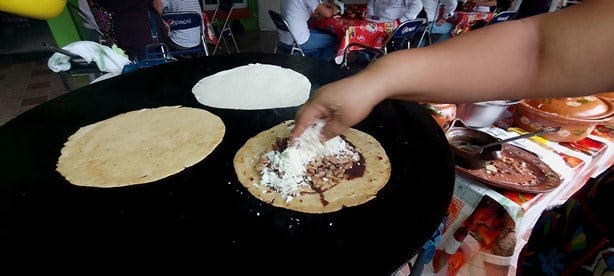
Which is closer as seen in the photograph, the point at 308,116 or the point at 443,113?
the point at 308,116

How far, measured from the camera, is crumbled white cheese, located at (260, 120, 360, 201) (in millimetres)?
970

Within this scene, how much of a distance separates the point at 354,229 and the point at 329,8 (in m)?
3.51

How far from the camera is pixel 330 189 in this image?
995mm

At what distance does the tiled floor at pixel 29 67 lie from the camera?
3.30 m

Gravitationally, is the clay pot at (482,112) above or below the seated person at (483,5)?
above

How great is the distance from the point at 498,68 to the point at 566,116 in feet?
3.40

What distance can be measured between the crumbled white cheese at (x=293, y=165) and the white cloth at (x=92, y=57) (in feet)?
5.11

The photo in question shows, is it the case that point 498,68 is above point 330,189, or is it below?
above

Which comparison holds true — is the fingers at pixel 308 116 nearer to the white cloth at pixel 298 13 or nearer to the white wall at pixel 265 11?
the white cloth at pixel 298 13

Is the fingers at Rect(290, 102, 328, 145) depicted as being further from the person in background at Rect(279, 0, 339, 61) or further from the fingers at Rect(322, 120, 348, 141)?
the person in background at Rect(279, 0, 339, 61)

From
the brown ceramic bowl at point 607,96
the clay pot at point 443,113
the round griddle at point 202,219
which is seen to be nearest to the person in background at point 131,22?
the round griddle at point 202,219

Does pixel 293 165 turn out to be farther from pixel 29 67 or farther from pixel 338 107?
pixel 29 67

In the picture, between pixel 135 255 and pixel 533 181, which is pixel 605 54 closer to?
pixel 533 181

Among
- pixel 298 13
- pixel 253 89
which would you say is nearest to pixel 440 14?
pixel 298 13
